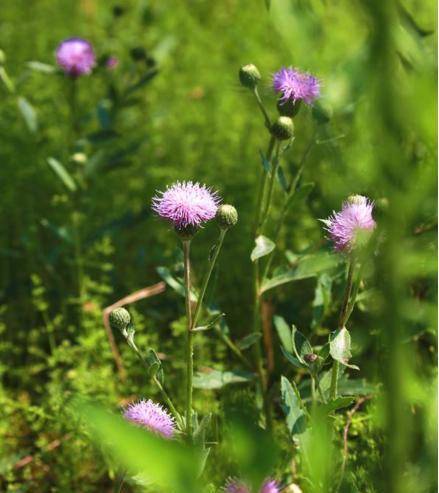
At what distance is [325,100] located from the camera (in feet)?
3.59

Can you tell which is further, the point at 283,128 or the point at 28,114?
the point at 28,114

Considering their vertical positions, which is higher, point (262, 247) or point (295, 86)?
point (295, 86)

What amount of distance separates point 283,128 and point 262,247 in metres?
0.16

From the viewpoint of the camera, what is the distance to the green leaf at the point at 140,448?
0.24 metres

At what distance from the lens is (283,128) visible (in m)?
0.99

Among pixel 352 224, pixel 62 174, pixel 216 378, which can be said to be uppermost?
pixel 62 174

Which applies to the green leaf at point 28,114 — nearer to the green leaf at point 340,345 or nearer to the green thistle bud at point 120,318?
the green thistle bud at point 120,318

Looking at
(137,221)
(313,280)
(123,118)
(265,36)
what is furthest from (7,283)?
(265,36)

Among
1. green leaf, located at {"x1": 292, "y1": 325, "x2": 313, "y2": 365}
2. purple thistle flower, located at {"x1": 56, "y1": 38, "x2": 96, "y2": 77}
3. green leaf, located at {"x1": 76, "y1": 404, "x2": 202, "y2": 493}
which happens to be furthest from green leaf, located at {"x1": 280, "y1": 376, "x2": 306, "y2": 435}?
purple thistle flower, located at {"x1": 56, "y1": 38, "x2": 96, "y2": 77}

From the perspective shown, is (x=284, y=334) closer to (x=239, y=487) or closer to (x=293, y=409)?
(x=293, y=409)

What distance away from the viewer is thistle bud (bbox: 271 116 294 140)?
99cm

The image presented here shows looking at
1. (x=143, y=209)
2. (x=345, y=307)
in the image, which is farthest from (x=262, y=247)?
(x=143, y=209)

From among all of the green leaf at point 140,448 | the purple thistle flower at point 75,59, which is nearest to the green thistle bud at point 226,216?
the green leaf at point 140,448

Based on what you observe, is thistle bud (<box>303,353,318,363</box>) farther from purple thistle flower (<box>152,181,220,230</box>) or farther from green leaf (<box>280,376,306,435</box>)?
purple thistle flower (<box>152,181,220,230</box>)
